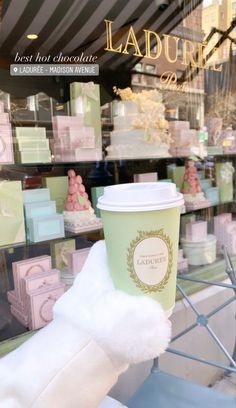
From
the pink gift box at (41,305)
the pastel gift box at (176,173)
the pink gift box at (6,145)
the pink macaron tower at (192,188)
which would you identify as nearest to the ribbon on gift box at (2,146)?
the pink gift box at (6,145)

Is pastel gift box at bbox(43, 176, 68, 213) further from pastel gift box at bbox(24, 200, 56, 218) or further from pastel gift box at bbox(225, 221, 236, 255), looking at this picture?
pastel gift box at bbox(225, 221, 236, 255)

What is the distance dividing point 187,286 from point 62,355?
138 centimetres

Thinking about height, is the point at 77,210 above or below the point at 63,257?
above

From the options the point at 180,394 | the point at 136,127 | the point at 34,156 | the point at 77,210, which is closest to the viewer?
the point at 180,394

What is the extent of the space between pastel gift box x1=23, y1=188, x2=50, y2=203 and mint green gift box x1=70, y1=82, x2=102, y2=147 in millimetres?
358

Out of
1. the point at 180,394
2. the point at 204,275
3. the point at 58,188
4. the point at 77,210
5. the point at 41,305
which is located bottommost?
the point at 180,394

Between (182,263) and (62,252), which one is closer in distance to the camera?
(62,252)

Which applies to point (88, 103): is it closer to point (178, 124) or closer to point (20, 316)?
point (178, 124)

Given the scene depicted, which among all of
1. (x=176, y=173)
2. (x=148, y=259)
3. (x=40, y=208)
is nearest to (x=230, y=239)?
(x=176, y=173)

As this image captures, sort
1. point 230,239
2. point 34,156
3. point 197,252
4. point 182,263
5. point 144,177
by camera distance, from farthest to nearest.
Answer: point 230,239, point 197,252, point 182,263, point 144,177, point 34,156

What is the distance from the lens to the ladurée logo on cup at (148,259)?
2.22ft

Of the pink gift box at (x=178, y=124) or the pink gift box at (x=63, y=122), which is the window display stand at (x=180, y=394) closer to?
the pink gift box at (x=63, y=122)

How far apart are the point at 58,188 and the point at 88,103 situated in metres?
0.45

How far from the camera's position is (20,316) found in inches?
58.7
